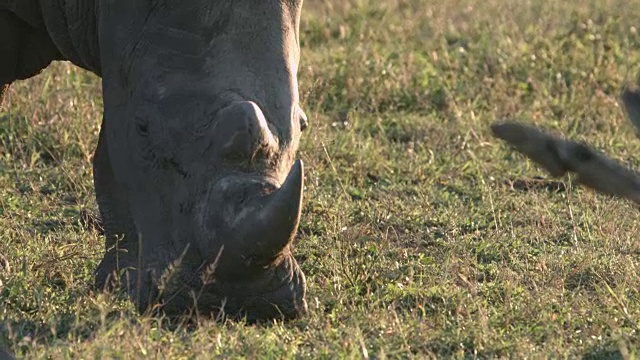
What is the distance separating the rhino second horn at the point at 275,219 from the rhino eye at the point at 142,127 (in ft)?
2.18

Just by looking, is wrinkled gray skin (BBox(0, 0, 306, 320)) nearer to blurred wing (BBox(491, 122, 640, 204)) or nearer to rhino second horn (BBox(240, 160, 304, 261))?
rhino second horn (BBox(240, 160, 304, 261))

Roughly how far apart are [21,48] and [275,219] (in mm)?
1855

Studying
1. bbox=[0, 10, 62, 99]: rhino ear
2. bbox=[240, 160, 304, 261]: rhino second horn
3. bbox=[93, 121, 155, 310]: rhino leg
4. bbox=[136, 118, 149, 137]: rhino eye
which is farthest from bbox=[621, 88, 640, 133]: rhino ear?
bbox=[0, 10, 62, 99]: rhino ear

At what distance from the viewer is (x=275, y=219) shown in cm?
462

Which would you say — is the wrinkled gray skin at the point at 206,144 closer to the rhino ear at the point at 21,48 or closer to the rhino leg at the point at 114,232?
the rhino leg at the point at 114,232

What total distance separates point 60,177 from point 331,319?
2470mm

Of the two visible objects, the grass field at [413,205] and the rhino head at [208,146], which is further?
the grass field at [413,205]

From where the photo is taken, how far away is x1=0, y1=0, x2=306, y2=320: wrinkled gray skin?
4.77 meters

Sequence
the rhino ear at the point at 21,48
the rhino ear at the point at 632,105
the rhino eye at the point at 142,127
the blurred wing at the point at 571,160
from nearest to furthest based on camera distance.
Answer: the blurred wing at the point at 571,160
the rhino ear at the point at 632,105
the rhino eye at the point at 142,127
the rhino ear at the point at 21,48

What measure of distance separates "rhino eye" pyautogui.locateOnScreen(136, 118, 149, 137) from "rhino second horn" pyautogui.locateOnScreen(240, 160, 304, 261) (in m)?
0.66

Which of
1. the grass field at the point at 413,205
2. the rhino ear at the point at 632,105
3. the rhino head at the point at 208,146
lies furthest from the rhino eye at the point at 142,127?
the rhino ear at the point at 632,105

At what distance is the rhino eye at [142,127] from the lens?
5188 millimetres

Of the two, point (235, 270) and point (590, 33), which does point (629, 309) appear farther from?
point (590, 33)

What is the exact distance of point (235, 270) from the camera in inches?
189
